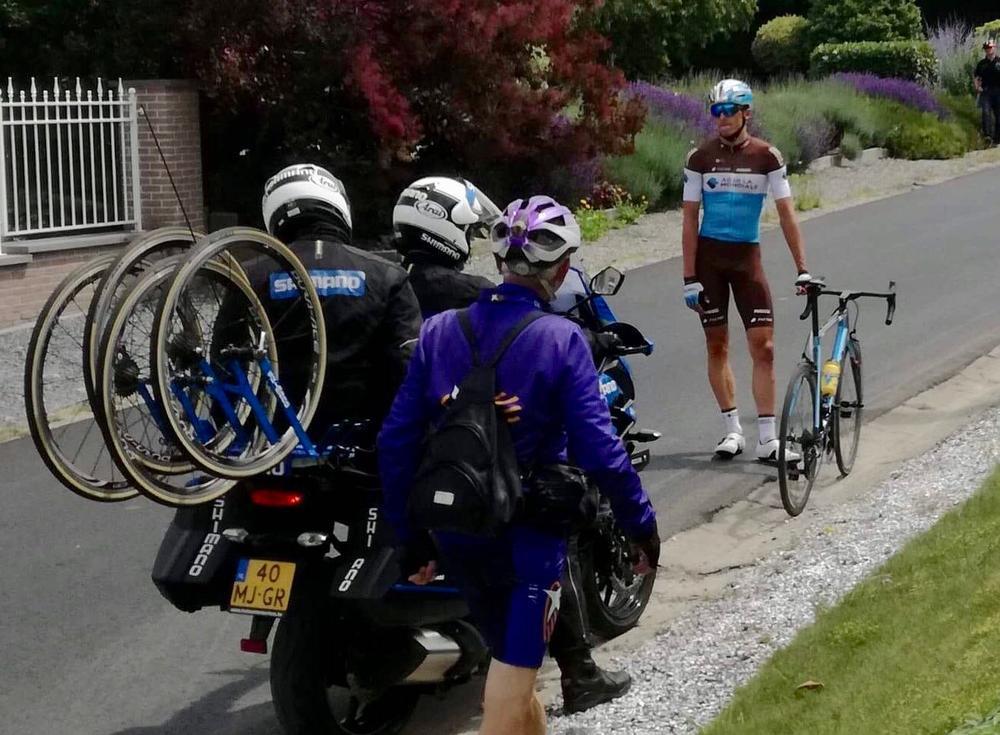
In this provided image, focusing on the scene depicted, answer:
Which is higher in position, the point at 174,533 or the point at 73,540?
the point at 174,533

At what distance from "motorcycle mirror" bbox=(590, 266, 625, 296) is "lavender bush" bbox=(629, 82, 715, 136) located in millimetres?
17372

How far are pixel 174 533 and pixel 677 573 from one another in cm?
281

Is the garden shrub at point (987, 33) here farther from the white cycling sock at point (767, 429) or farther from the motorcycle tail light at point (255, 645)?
the motorcycle tail light at point (255, 645)

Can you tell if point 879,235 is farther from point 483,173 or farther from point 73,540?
point 73,540

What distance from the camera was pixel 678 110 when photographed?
2330 centimetres

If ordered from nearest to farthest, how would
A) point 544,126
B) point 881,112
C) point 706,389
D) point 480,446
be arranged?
point 480,446 → point 706,389 → point 544,126 → point 881,112

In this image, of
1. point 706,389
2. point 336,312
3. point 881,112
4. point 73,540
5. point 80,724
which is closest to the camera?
point 336,312

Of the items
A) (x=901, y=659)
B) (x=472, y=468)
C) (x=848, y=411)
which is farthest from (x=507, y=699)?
(x=848, y=411)

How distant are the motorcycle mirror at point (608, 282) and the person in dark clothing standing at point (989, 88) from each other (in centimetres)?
2337

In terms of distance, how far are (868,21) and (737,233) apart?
27.6 metres

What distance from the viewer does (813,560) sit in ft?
23.0

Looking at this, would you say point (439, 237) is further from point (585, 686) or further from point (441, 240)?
point (585, 686)

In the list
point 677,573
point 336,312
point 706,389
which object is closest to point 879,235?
point 706,389

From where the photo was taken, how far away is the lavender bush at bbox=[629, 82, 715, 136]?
2297 cm
